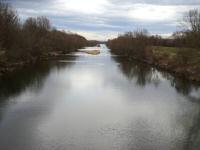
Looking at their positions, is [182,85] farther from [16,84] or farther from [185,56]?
[16,84]

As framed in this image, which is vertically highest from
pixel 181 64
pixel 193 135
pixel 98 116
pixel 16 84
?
pixel 181 64

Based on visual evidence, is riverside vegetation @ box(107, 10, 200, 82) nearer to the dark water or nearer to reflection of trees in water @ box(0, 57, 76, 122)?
the dark water

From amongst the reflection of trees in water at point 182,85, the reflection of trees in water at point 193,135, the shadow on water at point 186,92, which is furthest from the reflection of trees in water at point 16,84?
the reflection of trees in water at point 182,85

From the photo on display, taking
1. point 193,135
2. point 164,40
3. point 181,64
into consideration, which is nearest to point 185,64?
point 181,64

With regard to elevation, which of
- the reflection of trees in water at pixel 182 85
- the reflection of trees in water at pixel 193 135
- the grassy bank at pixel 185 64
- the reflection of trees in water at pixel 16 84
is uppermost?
the grassy bank at pixel 185 64

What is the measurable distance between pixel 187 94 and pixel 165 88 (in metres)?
3.55

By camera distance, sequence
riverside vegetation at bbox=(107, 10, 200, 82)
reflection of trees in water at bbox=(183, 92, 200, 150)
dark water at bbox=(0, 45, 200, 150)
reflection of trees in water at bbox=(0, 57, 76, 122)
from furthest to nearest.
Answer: riverside vegetation at bbox=(107, 10, 200, 82) < reflection of trees in water at bbox=(0, 57, 76, 122) < dark water at bbox=(0, 45, 200, 150) < reflection of trees in water at bbox=(183, 92, 200, 150)

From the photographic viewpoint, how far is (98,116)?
63.5ft

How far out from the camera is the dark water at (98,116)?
1482 cm

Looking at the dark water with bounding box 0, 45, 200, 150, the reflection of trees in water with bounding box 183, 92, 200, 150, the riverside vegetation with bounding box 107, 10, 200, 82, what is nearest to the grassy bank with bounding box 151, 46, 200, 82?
the riverside vegetation with bounding box 107, 10, 200, 82

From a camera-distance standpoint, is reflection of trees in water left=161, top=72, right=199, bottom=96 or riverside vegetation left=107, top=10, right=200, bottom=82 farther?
riverside vegetation left=107, top=10, right=200, bottom=82

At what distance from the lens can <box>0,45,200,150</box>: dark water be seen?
14816 mm

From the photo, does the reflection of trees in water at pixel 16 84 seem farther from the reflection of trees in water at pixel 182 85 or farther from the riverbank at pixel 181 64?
the riverbank at pixel 181 64

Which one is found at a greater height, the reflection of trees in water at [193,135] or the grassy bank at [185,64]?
the grassy bank at [185,64]
